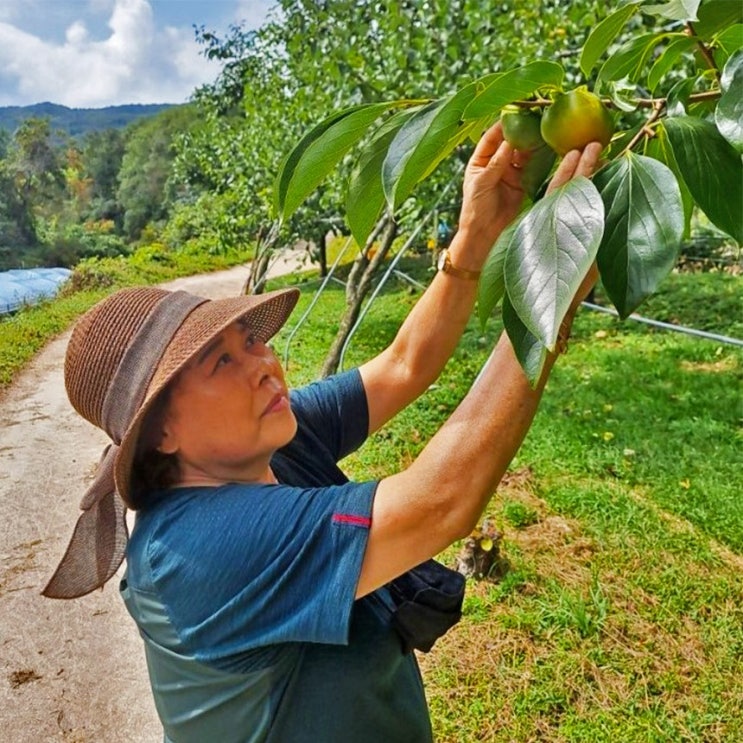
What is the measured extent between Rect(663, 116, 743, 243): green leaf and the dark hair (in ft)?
1.64

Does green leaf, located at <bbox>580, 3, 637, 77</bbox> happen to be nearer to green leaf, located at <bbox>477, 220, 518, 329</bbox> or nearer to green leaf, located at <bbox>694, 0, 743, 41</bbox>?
green leaf, located at <bbox>694, 0, 743, 41</bbox>

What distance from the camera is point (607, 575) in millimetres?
2201

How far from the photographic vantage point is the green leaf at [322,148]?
0.57 metres

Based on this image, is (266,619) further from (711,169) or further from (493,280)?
(711,169)

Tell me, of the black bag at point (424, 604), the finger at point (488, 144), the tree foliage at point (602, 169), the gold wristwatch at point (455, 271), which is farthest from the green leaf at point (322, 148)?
the black bag at point (424, 604)

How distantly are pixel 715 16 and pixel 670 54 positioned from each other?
37 mm

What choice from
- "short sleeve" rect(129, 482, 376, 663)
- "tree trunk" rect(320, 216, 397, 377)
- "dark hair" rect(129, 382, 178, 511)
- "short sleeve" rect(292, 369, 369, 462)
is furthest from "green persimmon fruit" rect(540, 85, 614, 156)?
"tree trunk" rect(320, 216, 397, 377)

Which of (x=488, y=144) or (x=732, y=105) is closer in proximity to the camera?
(x=732, y=105)

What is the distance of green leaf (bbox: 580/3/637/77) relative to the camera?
20.5 inches

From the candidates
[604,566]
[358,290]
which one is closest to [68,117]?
[358,290]

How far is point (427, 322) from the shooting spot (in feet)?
3.26

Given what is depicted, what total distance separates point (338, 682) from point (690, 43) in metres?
0.65

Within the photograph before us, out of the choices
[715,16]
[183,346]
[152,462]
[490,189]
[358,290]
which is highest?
[715,16]

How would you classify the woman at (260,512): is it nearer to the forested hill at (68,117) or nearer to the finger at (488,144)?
the finger at (488,144)
